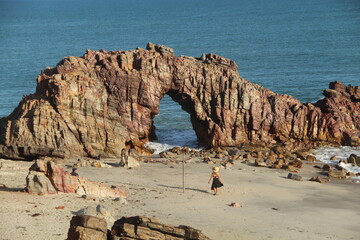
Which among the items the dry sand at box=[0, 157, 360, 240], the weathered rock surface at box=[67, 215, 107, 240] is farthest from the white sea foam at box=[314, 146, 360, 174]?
the weathered rock surface at box=[67, 215, 107, 240]

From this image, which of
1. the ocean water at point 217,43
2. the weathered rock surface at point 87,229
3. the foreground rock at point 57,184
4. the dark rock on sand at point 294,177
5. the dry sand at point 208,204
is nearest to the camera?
the weathered rock surface at point 87,229

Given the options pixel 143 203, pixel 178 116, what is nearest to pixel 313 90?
pixel 178 116

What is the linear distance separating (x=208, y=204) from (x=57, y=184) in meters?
6.72

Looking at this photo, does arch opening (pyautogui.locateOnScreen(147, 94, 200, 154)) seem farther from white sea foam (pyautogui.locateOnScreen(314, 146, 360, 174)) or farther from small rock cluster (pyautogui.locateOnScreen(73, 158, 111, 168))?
white sea foam (pyautogui.locateOnScreen(314, 146, 360, 174))

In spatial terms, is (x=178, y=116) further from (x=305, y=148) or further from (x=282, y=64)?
(x=282, y=64)

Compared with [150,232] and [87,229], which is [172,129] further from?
[87,229]

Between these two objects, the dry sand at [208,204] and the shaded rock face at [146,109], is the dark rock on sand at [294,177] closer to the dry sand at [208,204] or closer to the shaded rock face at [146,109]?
the dry sand at [208,204]

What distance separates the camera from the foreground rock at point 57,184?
27453mm

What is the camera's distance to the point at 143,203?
27.9 metres

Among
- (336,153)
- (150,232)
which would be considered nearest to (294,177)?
(336,153)

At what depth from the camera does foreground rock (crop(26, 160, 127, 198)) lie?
27.5m

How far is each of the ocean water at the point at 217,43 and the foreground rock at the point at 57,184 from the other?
48.8 feet

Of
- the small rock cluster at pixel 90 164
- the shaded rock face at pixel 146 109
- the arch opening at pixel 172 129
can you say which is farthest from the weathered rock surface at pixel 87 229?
the arch opening at pixel 172 129

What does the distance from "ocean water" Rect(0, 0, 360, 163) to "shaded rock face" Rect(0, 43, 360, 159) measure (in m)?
3.58
